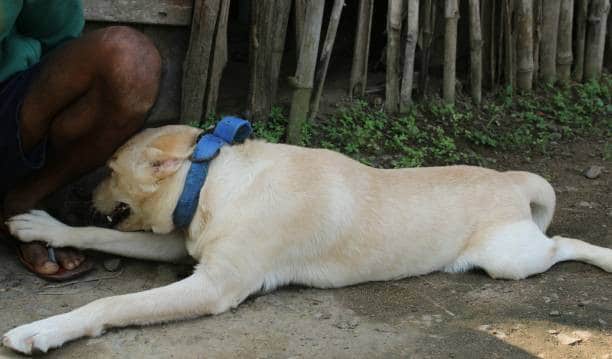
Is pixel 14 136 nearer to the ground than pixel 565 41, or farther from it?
nearer to the ground

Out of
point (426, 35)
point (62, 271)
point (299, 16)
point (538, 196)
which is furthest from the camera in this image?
point (426, 35)

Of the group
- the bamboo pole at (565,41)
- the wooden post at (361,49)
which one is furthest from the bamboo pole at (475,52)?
the bamboo pole at (565,41)

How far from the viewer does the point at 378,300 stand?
11.6ft

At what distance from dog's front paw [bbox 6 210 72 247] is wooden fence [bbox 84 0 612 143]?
1306mm

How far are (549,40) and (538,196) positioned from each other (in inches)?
105

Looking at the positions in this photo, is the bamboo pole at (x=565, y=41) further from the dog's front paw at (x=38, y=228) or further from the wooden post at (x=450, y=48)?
the dog's front paw at (x=38, y=228)

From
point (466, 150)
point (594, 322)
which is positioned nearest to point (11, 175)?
point (594, 322)

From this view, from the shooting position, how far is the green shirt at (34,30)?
343 cm

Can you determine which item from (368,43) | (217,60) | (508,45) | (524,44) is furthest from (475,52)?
(217,60)

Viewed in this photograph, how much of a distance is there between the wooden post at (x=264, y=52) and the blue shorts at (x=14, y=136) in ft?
5.72

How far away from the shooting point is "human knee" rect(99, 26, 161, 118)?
326 cm

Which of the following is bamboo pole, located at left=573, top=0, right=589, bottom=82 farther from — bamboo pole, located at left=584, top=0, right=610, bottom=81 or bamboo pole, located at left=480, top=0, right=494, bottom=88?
bamboo pole, located at left=480, top=0, right=494, bottom=88

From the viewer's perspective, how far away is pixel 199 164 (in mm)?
3406

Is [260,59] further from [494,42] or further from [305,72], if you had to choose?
[494,42]
